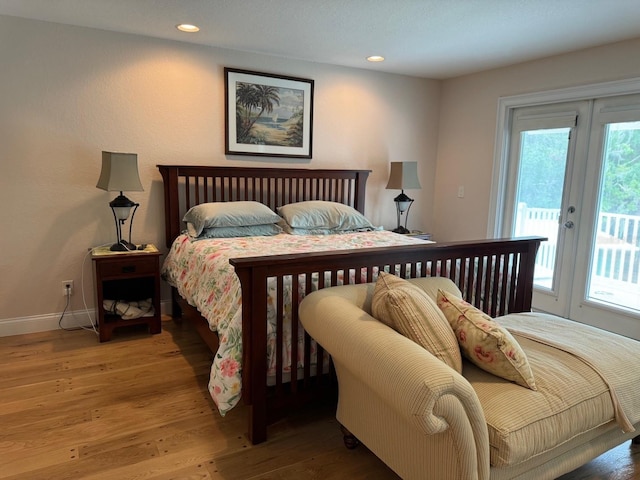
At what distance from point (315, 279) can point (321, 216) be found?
5.18 ft

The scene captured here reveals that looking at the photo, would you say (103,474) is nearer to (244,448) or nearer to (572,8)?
(244,448)

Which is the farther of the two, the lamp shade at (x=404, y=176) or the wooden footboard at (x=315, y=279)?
the lamp shade at (x=404, y=176)

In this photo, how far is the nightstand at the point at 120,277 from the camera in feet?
10.1

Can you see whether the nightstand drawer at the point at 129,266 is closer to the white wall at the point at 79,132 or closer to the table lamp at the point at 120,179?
the table lamp at the point at 120,179

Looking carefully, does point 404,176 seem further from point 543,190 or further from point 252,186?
point 252,186

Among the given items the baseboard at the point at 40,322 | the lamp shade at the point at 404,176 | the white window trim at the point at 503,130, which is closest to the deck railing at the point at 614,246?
the white window trim at the point at 503,130

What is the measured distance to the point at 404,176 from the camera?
4.34 m

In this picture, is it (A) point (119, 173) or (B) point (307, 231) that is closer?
(A) point (119, 173)

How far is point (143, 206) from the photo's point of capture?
3.58 meters

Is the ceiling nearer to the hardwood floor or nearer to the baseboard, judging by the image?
the baseboard

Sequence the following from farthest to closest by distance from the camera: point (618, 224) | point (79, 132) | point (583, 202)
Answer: point (583, 202), point (618, 224), point (79, 132)

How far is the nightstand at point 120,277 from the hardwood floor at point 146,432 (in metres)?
0.35

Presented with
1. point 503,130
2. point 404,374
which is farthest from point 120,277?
point 503,130

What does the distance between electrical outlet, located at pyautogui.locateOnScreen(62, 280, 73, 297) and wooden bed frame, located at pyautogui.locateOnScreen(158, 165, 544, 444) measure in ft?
2.59
